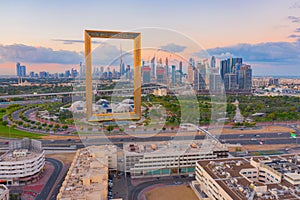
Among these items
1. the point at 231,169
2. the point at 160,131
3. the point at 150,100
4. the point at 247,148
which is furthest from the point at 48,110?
the point at 231,169

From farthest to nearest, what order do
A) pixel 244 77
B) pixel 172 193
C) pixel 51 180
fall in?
1. pixel 244 77
2. pixel 51 180
3. pixel 172 193

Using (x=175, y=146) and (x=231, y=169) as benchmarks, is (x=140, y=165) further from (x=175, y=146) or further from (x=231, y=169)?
(x=231, y=169)

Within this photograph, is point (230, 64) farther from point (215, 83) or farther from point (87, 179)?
point (87, 179)

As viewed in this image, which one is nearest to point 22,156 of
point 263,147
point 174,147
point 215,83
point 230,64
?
point 174,147

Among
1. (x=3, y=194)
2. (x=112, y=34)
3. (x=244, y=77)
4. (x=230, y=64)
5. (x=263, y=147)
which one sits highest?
(x=230, y=64)

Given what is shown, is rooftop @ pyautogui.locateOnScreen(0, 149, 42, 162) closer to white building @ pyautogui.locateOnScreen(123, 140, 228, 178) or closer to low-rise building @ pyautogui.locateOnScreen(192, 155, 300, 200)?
white building @ pyautogui.locateOnScreen(123, 140, 228, 178)

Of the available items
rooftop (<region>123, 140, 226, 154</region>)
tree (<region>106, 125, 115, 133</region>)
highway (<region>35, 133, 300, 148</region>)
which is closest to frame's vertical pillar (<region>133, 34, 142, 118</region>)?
rooftop (<region>123, 140, 226, 154</region>)

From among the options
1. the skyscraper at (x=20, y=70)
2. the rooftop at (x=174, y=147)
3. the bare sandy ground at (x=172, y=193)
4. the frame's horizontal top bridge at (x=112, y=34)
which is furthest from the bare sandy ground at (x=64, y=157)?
the skyscraper at (x=20, y=70)
